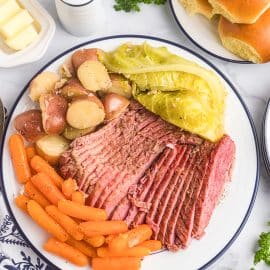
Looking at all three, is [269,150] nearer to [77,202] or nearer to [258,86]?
[258,86]

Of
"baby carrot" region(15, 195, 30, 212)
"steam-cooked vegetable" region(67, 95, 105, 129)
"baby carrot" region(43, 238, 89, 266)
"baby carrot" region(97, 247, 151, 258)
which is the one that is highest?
"steam-cooked vegetable" region(67, 95, 105, 129)

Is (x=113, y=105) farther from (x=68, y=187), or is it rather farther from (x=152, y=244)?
(x=152, y=244)

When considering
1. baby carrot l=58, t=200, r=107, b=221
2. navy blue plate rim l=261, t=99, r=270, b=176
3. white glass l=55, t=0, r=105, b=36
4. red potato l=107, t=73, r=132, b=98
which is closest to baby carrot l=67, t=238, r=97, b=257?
baby carrot l=58, t=200, r=107, b=221

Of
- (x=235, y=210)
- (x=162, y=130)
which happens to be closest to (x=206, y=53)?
(x=162, y=130)

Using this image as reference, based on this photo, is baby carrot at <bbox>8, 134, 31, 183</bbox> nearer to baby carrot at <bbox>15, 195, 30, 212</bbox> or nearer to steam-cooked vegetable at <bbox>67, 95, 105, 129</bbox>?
baby carrot at <bbox>15, 195, 30, 212</bbox>

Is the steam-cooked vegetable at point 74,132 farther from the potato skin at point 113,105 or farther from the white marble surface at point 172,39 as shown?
the white marble surface at point 172,39

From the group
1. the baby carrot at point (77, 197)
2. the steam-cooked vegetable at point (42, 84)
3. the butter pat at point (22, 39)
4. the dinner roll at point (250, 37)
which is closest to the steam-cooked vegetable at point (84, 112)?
the steam-cooked vegetable at point (42, 84)
